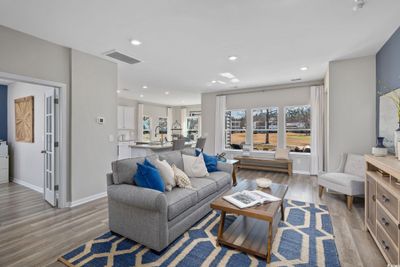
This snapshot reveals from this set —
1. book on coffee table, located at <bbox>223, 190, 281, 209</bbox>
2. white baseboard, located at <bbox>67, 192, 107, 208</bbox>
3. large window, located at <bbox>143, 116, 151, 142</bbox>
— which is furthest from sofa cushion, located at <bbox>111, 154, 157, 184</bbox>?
large window, located at <bbox>143, 116, 151, 142</bbox>

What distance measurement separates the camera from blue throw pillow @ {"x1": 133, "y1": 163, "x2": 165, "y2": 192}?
2320 mm

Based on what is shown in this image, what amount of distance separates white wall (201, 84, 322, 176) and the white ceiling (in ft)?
5.72

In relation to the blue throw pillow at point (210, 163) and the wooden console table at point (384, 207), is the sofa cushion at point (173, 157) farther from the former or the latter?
the wooden console table at point (384, 207)

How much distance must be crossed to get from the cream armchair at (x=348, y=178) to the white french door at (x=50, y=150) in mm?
4808

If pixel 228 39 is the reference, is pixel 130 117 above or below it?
below

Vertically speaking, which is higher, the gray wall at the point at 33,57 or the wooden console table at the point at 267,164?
the gray wall at the point at 33,57

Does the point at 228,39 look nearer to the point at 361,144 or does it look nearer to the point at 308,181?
the point at 361,144

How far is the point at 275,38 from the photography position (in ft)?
9.68

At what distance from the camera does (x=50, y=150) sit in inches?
137

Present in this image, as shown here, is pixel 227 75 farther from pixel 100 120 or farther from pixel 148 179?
pixel 148 179

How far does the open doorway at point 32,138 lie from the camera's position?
132 inches

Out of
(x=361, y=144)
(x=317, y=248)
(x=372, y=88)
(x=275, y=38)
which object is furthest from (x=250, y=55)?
(x=317, y=248)

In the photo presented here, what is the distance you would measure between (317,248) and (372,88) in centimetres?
318

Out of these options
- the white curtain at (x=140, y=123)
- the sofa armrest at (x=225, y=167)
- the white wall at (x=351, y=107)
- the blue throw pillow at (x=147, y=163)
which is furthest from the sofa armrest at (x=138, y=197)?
the white curtain at (x=140, y=123)
